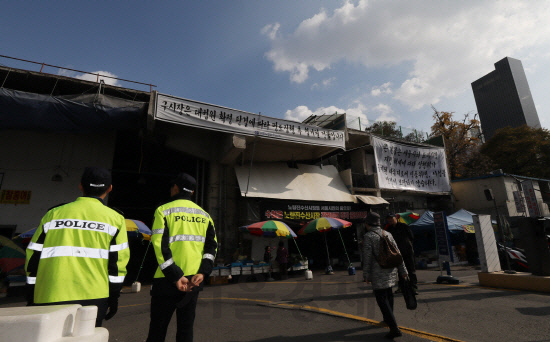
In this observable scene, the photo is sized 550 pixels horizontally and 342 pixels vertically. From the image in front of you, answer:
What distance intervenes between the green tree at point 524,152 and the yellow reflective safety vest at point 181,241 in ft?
119

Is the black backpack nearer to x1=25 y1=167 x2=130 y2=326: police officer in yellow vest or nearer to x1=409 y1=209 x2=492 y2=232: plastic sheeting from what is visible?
x1=25 y1=167 x2=130 y2=326: police officer in yellow vest

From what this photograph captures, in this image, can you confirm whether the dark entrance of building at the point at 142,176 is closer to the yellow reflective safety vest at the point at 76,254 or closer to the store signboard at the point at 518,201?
the yellow reflective safety vest at the point at 76,254

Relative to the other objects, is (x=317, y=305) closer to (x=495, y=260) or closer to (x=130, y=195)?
(x=495, y=260)

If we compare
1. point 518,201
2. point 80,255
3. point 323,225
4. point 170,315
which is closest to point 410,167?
point 518,201

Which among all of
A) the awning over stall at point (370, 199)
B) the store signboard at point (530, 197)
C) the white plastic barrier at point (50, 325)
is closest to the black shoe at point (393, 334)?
the white plastic barrier at point (50, 325)

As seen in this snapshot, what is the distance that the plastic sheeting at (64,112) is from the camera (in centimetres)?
964

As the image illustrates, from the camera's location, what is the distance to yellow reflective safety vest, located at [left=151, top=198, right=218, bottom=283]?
7.28 ft

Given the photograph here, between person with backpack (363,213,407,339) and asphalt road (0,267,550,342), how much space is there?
0.33m

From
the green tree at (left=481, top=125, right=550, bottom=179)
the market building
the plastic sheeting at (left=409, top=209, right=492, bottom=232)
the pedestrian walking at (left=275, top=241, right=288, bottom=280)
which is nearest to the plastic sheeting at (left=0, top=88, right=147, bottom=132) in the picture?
the market building

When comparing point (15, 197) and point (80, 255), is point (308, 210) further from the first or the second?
point (15, 197)

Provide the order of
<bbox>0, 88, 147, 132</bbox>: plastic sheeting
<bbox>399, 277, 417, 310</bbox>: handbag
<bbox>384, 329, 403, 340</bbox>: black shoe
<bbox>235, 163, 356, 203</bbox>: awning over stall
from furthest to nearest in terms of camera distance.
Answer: <bbox>235, 163, 356, 203</bbox>: awning over stall, <bbox>0, 88, 147, 132</bbox>: plastic sheeting, <bbox>399, 277, 417, 310</bbox>: handbag, <bbox>384, 329, 403, 340</bbox>: black shoe

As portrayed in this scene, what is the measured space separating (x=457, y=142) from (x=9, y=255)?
35478mm

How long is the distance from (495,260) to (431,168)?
1481cm

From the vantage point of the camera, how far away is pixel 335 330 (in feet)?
12.3
